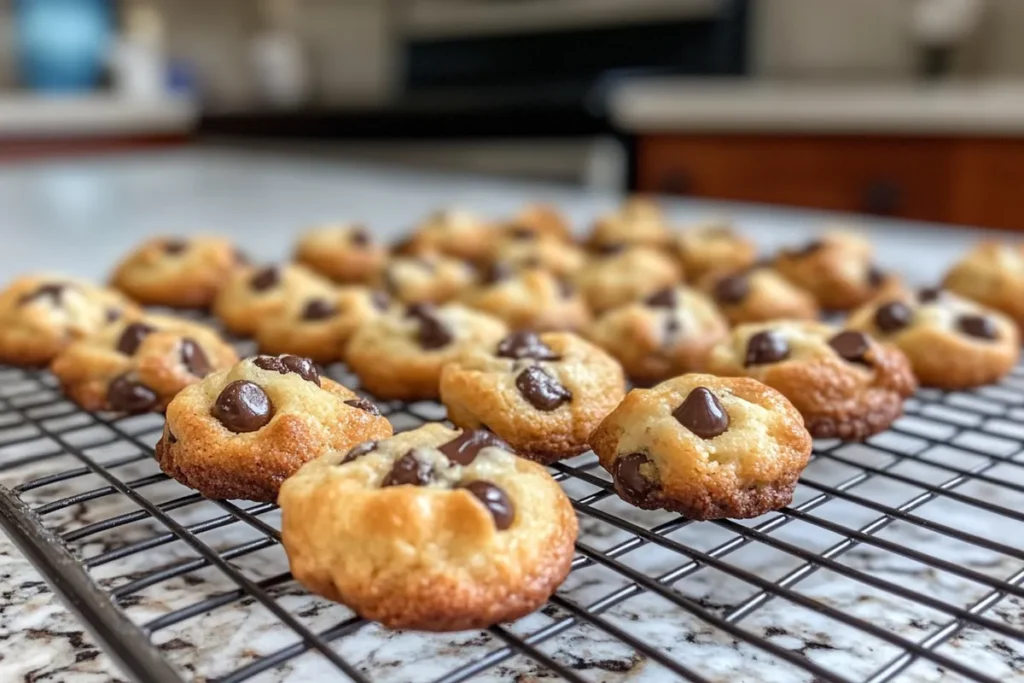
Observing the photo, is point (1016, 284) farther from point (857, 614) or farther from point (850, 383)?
point (857, 614)

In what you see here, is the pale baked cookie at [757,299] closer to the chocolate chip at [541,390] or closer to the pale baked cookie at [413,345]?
the pale baked cookie at [413,345]

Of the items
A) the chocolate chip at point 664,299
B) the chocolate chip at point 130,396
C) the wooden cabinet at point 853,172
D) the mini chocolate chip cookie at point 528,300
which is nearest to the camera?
the chocolate chip at point 130,396

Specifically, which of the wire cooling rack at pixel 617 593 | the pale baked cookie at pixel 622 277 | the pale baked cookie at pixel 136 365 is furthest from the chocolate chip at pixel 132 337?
the pale baked cookie at pixel 622 277

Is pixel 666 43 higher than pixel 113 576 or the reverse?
higher

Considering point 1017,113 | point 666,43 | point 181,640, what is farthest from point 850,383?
point 666,43

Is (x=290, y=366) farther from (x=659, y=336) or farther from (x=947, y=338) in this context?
(x=947, y=338)

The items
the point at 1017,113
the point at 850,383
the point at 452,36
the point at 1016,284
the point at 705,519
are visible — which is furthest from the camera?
the point at 452,36

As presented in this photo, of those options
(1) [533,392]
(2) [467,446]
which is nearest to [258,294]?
(1) [533,392]
